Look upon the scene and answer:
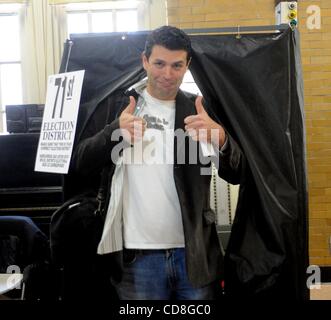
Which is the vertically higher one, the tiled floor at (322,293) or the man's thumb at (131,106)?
the man's thumb at (131,106)

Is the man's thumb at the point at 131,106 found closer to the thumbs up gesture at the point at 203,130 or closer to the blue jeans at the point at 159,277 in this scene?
the thumbs up gesture at the point at 203,130

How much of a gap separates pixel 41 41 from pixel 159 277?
10.3 ft

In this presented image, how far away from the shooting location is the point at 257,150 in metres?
1.58

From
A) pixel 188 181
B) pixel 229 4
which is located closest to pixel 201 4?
pixel 229 4


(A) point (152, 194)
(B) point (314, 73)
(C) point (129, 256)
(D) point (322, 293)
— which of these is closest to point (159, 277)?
(C) point (129, 256)

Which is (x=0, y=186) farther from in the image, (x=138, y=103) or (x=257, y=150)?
(x=257, y=150)

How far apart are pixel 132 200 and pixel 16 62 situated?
3.18 metres

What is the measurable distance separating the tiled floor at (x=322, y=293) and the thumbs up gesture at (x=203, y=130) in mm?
1733

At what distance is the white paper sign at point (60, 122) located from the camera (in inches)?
62.4

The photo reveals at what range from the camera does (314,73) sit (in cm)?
370

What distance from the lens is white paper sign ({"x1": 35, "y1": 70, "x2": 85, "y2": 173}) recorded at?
1586 mm

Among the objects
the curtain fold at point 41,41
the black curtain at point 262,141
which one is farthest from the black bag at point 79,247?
the curtain fold at point 41,41

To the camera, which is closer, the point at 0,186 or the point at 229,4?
the point at 0,186

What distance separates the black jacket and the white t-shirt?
47 mm
